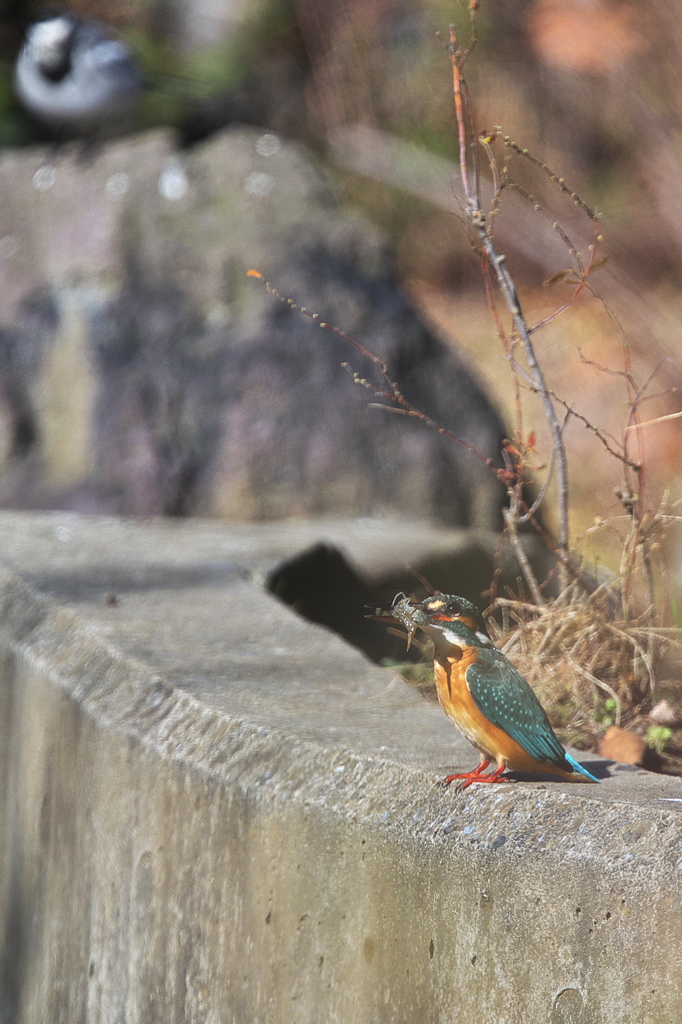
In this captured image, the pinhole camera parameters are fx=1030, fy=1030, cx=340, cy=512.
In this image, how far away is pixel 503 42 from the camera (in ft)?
23.3

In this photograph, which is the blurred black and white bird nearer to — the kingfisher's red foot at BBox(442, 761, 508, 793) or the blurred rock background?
the blurred rock background

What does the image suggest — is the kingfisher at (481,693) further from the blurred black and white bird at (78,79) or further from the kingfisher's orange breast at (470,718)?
the blurred black and white bird at (78,79)

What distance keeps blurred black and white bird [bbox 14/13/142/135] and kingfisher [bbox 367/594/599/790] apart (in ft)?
10.7

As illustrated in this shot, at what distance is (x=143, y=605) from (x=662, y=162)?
19.1 ft

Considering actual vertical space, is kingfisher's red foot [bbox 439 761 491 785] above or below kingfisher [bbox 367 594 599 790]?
below

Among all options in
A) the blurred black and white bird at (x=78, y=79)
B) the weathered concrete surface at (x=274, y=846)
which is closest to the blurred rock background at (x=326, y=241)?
the blurred black and white bird at (x=78, y=79)

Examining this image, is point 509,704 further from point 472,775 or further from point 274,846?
point 274,846

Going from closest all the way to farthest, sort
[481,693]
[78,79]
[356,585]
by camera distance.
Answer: [481,693] → [356,585] → [78,79]

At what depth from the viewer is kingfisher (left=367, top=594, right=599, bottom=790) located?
1.09 meters

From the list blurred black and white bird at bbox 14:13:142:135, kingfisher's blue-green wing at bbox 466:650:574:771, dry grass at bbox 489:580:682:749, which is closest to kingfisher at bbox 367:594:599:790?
kingfisher's blue-green wing at bbox 466:650:574:771

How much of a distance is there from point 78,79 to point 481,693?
3551 mm

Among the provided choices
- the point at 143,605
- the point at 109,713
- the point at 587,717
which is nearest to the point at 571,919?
the point at 587,717

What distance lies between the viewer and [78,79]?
12.8ft

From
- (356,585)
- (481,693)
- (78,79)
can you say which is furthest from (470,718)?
(78,79)
